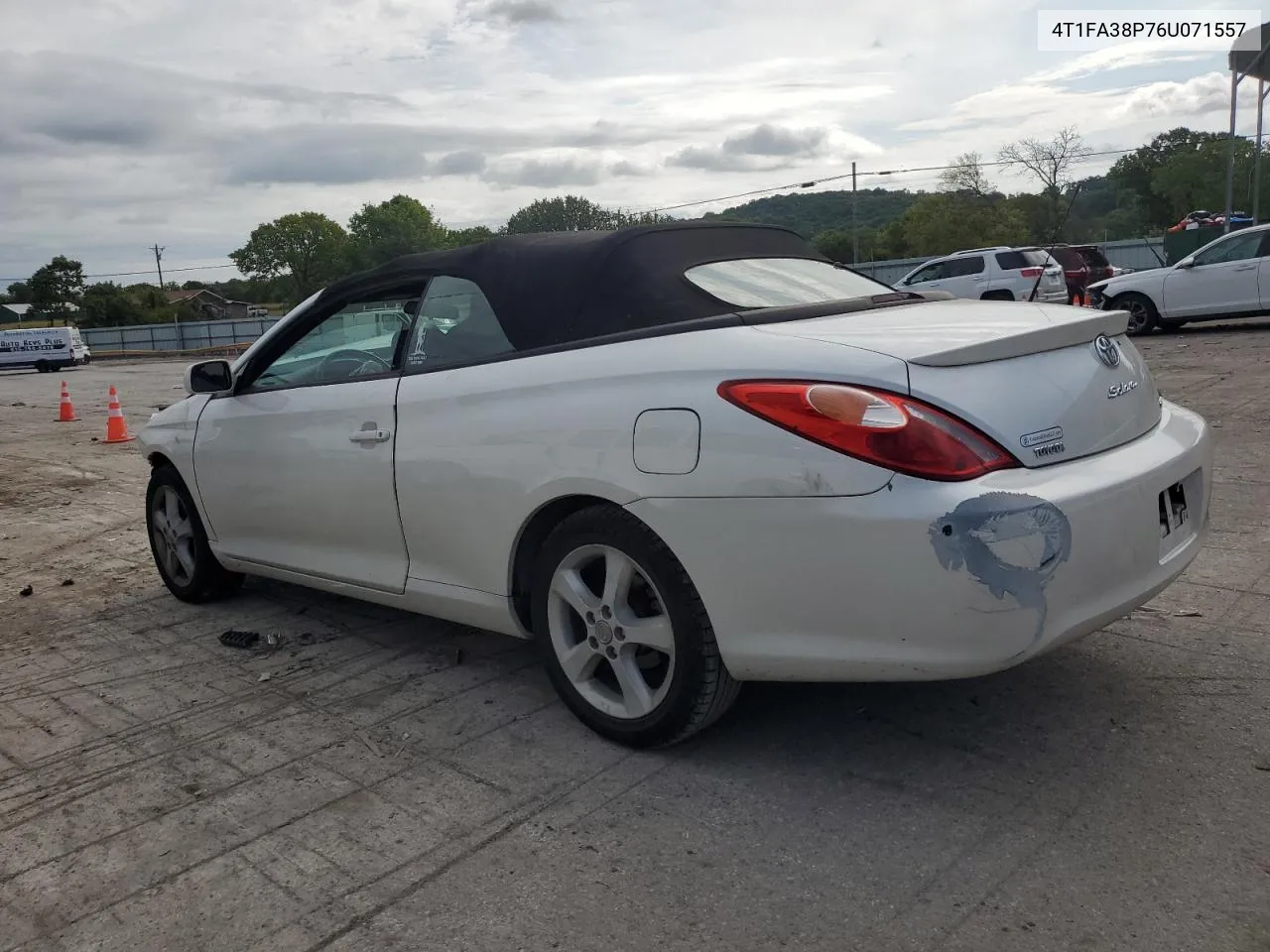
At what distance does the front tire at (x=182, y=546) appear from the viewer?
5066 millimetres

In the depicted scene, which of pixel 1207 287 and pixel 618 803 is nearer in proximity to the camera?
pixel 618 803

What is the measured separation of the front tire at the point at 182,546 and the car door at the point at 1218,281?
15318mm

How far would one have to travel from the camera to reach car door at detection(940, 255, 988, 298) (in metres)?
21.8

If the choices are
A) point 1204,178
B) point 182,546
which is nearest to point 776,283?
point 182,546

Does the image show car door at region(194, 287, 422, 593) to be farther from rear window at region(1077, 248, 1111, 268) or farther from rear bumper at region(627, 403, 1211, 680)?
rear window at region(1077, 248, 1111, 268)

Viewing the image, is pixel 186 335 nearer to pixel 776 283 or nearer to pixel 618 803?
pixel 776 283

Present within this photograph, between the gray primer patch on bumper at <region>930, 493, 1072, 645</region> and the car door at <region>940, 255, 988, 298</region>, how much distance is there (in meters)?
20.2

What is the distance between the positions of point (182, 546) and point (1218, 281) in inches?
612

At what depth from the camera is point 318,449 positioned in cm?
412

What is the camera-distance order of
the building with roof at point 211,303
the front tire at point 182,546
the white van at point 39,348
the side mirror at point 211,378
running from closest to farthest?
the side mirror at point 211,378
the front tire at point 182,546
the white van at point 39,348
the building with roof at point 211,303

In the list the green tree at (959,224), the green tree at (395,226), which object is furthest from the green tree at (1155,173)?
the green tree at (395,226)

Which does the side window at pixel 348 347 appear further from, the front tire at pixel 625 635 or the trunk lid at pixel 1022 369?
the trunk lid at pixel 1022 369

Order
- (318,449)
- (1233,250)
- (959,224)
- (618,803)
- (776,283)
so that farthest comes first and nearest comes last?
(959,224), (1233,250), (318,449), (776,283), (618,803)

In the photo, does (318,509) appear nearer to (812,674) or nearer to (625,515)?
(625,515)
